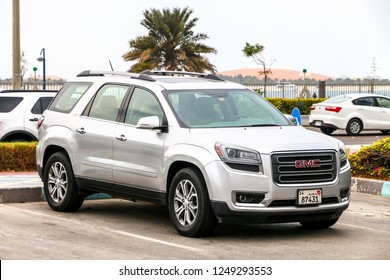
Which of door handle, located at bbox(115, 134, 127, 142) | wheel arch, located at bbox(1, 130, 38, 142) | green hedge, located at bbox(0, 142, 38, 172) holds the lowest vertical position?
green hedge, located at bbox(0, 142, 38, 172)

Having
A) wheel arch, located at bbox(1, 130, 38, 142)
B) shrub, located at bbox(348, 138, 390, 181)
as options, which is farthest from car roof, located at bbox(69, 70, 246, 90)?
wheel arch, located at bbox(1, 130, 38, 142)

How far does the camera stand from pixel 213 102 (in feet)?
38.2

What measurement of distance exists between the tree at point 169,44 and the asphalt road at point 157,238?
3795 centimetres

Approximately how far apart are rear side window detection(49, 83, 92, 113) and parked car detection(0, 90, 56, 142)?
18.4ft

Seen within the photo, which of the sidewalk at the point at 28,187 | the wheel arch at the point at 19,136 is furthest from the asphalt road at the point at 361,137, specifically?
the sidewalk at the point at 28,187

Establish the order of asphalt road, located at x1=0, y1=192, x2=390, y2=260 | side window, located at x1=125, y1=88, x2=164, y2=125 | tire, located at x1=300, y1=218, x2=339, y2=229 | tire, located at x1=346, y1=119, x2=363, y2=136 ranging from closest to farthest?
1. asphalt road, located at x1=0, y1=192, x2=390, y2=260
2. tire, located at x1=300, y1=218, x2=339, y2=229
3. side window, located at x1=125, y1=88, x2=164, y2=125
4. tire, located at x1=346, y1=119, x2=363, y2=136

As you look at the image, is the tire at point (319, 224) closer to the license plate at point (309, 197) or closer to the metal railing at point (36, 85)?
the license plate at point (309, 197)

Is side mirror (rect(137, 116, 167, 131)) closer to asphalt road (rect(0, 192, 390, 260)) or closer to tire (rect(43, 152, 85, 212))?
asphalt road (rect(0, 192, 390, 260))

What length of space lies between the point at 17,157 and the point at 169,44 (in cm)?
3457

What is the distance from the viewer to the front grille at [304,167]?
34.2 ft

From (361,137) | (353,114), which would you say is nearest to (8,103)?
(361,137)

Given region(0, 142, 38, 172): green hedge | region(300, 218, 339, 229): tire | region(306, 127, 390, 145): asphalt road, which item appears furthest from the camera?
region(306, 127, 390, 145): asphalt road

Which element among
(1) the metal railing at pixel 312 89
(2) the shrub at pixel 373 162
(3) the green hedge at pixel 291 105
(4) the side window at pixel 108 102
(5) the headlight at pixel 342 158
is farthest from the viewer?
(1) the metal railing at pixel 312 89

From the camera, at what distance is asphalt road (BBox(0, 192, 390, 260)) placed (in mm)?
9594
